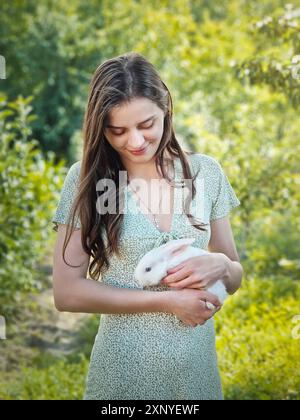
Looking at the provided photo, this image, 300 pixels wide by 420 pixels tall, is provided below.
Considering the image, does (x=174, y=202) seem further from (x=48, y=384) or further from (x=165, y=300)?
(x=48, y=384)

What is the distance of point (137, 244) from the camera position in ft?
6.22

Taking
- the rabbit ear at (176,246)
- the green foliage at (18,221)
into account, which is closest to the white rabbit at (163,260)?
the rabbit ear at (176,246)

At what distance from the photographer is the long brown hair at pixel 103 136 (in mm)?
1829

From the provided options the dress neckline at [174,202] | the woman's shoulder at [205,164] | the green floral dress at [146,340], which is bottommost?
the green floral dress at [146,340]

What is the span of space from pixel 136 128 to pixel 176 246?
38 centimetres

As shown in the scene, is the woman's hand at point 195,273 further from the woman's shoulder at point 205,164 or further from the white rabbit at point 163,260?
the woman's shoulder at point 205,164

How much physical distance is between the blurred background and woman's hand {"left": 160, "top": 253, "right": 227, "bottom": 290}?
0.91 meters

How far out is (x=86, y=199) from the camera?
187 cm

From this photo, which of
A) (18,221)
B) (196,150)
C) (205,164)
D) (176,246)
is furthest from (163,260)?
(196,150)

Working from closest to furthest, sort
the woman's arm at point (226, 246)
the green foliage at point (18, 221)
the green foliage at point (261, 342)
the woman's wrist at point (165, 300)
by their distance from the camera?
the woman's wrist at point (165, 300) → the woman's arm at point (226, 246) → the green foliage at point (261, 342) → the green foliage at point (18, 221)

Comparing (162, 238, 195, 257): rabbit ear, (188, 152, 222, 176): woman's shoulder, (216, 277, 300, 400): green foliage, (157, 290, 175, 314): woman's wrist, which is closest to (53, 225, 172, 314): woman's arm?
(157, 290, 175, 314): woman's wrist

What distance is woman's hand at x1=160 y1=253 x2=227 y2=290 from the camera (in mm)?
1844

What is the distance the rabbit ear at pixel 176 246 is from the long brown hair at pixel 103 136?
0.26 ft
